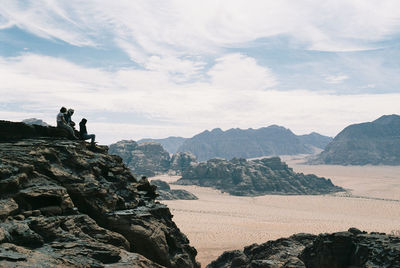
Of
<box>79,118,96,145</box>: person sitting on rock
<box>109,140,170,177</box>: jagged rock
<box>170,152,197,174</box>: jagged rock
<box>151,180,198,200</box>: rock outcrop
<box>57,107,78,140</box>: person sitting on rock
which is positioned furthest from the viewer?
<box>170,152,197,174</box>: jagged rock

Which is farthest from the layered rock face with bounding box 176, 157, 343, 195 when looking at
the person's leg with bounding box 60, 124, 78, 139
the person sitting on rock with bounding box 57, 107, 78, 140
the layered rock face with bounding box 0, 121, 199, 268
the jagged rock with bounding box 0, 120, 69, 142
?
the jagged rock with bounding box 0, 120, 69, 142

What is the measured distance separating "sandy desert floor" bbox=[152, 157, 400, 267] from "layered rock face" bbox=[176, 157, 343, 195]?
4.91 meters

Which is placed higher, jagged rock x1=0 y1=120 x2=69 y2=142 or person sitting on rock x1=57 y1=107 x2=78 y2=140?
person sitting on rock x1=57 y1=107 x2=78 y2=140

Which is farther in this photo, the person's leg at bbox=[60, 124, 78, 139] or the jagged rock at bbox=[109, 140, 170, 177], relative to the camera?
the jagged rock at bbox=[109, 140, 170, 177]

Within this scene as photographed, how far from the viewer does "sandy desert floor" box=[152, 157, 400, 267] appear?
32812mm

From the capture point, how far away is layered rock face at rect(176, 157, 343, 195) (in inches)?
3144

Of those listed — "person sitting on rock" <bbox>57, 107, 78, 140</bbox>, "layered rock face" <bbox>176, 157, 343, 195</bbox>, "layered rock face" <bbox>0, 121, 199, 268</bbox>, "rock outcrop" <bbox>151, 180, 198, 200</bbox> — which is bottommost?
"rock outcrop" <bbox>151, 180, 198, 200</bbox>

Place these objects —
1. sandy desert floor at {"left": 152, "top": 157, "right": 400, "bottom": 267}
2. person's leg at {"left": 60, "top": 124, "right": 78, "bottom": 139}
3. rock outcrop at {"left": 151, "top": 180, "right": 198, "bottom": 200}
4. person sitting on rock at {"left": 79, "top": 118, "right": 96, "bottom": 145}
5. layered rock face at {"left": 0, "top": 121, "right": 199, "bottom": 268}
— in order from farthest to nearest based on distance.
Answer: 1. rock outcrop at {"left": 151, "top": 180, "right": 198, "bottom": 200}
2. sandy desert floor at {"left": 152, "top": 157, "right": 400, "bottom": 267}
3. person sitting on rock at {"left": 79, "top": 118, "right": 96, "bottom": 145}
4. person's leg at {"left": 60, "top": 124, "right": 78, "bottom": 139}
5. layered rock face at {"left": 0, "top": 121, "right": 199, "bottom": 268}

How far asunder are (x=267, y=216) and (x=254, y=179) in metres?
34.2

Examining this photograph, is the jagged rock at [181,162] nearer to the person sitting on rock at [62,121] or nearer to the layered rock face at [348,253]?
the layered rock face at [348,253]

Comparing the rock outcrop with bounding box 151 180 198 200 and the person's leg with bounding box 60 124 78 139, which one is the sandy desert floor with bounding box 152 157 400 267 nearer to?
the rock outcrop with bounding box 151 180 198 200

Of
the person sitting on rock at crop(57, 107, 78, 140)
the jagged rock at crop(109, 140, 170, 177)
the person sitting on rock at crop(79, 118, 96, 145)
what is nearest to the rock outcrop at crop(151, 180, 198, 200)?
the jagged rock at crop(109, 140, 170, 177)

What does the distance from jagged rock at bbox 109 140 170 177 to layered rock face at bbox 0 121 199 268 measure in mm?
97251

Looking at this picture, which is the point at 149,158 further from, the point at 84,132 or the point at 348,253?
the point at 348,253
